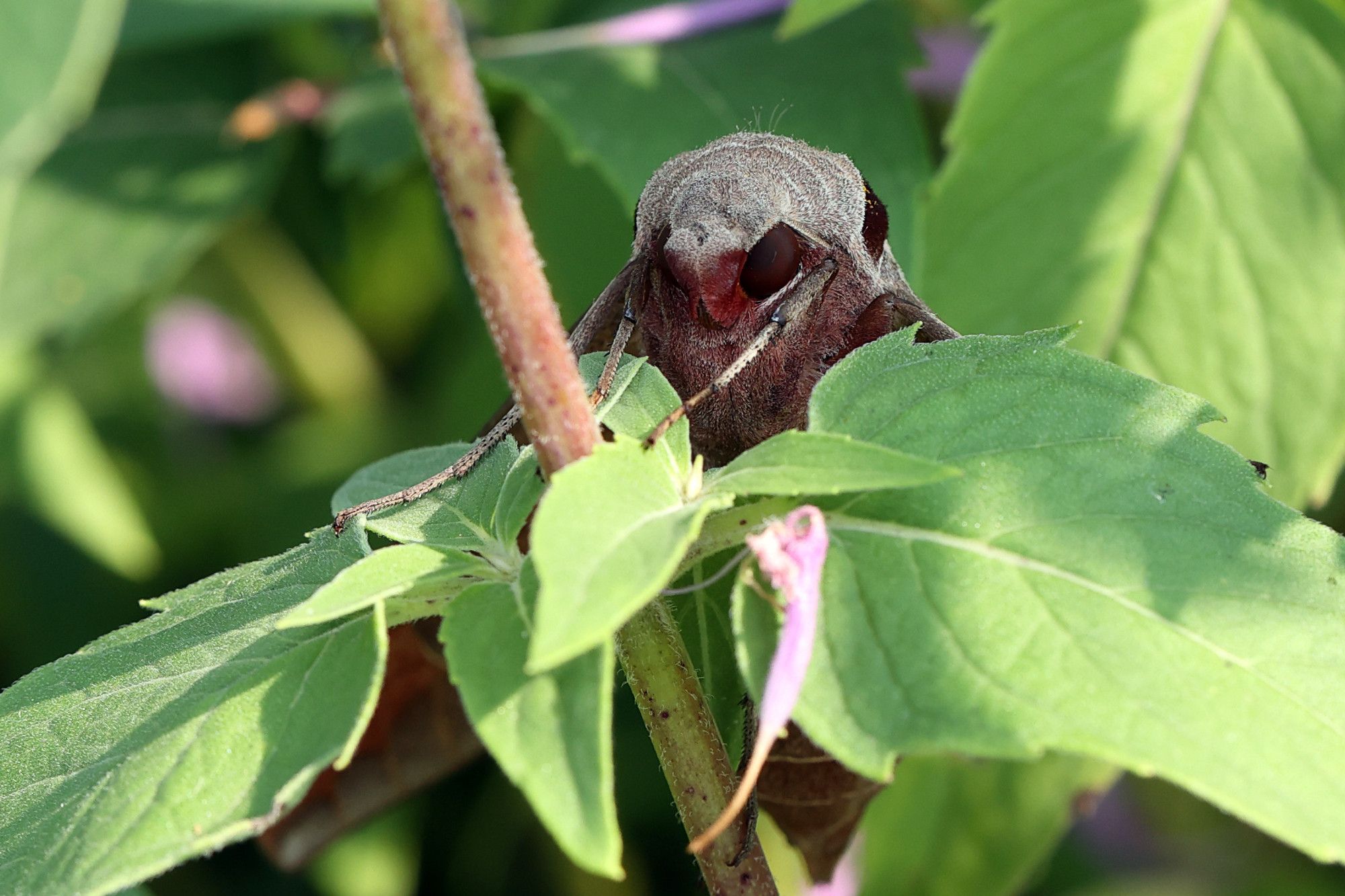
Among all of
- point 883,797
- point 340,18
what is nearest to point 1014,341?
point 883,797

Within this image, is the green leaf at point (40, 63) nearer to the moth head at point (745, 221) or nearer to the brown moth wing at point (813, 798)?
the moth head at point (745, 221)

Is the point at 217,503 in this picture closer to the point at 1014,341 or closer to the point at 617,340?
the point at 617,340

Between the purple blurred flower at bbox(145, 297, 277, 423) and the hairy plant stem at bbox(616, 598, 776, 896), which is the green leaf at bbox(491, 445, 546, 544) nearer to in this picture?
the hairy plant stem at bbox(616, 598, 776, 896)

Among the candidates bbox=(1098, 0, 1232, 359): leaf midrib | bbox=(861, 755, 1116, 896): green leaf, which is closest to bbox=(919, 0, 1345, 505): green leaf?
bbox=(1098, 0, 1232, 359): leaf midrib

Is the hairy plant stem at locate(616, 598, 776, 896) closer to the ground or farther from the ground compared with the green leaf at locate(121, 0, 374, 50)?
closer to the ground

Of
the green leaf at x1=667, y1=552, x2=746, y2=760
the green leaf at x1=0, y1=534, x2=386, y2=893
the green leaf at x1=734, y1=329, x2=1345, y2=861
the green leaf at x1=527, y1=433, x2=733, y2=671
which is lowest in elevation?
the green leaf at x1=667, y1=552, x2=746, y2=760

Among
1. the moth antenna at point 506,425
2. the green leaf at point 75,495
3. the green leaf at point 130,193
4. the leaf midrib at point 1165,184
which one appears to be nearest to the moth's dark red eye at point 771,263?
the moth antenna at point 506,425

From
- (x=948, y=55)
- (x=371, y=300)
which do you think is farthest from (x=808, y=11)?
(x=371, y=300)
